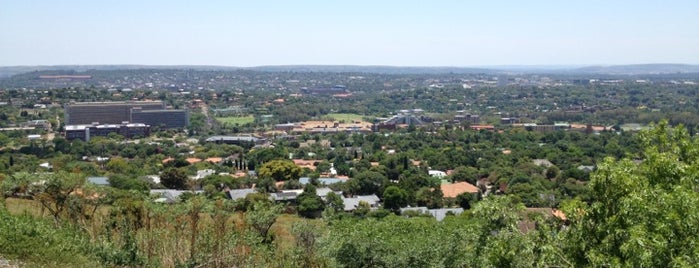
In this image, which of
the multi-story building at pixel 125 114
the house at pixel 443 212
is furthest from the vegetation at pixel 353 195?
the multi-story building at pixel 125 114

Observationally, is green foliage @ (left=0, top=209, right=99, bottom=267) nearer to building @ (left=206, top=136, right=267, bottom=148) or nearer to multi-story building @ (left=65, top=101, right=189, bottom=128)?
building @ (left=206, top=136, right=267, bottom=148)

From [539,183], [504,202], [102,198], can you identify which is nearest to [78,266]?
[102,198]

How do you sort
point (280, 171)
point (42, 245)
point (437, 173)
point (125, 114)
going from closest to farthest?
point (42, 245) → point (280, 171) → point (437, 173) → point (125, 114)

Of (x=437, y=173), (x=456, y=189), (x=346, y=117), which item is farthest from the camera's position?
(x=346, y=117)

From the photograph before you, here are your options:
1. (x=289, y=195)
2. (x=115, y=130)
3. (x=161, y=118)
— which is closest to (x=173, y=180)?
(x=289, y=195)

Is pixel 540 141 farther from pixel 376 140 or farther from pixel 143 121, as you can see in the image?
pixel 143 121

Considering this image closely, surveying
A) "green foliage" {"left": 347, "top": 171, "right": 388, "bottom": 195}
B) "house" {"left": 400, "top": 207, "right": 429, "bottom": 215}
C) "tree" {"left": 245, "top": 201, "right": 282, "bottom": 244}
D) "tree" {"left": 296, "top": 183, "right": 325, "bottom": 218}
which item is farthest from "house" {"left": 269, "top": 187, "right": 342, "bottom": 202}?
"tree" {"left": 245, "top": 201, "right": 282, "bottom": 244}

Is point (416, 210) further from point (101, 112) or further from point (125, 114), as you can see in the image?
point (101, 112)
